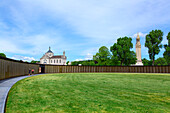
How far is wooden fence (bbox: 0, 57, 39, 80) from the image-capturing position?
16234 millimetres

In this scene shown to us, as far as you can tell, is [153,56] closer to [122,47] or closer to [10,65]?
[122,47]

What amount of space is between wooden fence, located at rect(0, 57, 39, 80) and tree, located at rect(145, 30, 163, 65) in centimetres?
4776

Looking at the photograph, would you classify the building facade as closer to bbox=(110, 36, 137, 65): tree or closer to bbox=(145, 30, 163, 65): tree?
bbox=(110, 36, 137, 65): tree

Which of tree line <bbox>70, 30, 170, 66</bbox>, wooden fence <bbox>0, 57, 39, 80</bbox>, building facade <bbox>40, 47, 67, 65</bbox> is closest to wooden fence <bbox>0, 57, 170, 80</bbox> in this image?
wooden fence <bbox>0, 57, 39, 80</bbox>

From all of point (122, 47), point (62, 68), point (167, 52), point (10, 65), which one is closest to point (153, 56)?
point (167, 52)

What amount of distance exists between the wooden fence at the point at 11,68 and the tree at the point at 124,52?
3970 centimetres

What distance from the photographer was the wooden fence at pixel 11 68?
1623 cm

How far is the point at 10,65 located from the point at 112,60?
44.6 meters

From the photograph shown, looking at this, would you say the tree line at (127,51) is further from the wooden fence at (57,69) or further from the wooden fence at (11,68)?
the wooden fence at (11,68)

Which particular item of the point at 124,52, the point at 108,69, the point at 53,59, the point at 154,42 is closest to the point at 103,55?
the point at 124,52

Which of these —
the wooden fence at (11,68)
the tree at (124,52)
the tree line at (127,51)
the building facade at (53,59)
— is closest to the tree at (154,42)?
the tree line at (127,51)

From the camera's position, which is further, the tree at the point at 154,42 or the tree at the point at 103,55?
the tree at the point at 103,55

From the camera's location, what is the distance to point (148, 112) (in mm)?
4473

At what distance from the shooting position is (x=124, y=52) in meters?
55.2
